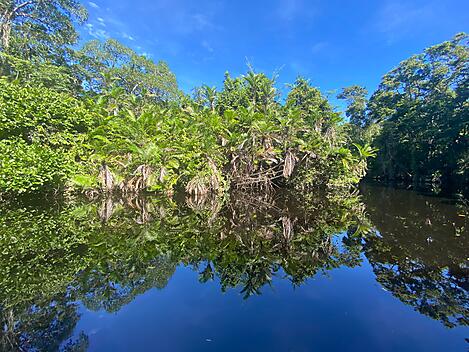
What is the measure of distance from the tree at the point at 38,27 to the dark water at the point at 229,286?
17.7m

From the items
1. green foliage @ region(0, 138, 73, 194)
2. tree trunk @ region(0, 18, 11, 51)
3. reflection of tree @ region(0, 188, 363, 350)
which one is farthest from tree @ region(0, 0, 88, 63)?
reflection of tree @ region(0, 188, 363, 350)

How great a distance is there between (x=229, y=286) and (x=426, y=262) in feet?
16.2

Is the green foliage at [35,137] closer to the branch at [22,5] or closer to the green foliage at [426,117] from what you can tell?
the branch at [22,5]

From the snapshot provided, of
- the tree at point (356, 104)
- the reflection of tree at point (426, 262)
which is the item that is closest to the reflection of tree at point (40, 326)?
the reflection of tree at point (426, 262)

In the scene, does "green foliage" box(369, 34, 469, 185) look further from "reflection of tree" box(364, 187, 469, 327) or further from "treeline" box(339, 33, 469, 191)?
"reflection of tree" box(364, 187, 469, 327)

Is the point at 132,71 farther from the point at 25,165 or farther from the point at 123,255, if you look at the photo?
the point at 123,255

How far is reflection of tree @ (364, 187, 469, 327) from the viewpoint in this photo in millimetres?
4504

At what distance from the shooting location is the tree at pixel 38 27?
19.6 meters

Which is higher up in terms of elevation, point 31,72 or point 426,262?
point 31,72

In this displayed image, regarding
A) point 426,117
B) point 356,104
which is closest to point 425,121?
point 426,117

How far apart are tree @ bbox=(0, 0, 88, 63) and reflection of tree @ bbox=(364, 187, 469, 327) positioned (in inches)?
1066

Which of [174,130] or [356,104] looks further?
[356,104]

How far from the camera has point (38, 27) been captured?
21906 millimetres

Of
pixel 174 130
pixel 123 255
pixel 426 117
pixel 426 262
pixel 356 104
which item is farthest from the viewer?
pixel 356 104
